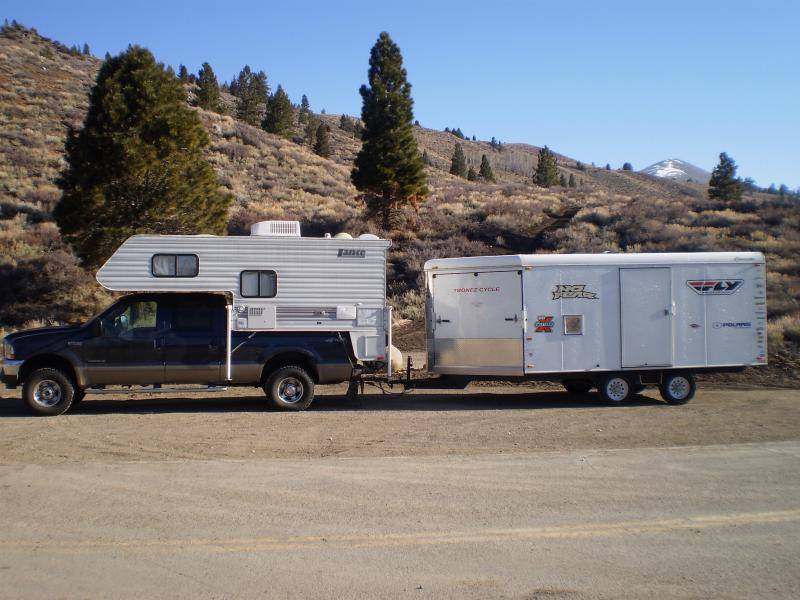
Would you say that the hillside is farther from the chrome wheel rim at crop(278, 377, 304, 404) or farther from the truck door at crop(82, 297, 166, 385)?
the truck door at crop(82, 297, 166, 385)

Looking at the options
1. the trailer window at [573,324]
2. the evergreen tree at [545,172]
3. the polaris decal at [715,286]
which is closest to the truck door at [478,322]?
the trailer window at [573,324]

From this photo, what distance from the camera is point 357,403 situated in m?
13.6

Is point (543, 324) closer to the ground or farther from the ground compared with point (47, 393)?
farther from the ground

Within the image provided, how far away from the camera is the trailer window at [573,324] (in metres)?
12.8

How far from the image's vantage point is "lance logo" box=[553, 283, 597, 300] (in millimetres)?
12836

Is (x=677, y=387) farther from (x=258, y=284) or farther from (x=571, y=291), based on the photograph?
(x=258, y=284)

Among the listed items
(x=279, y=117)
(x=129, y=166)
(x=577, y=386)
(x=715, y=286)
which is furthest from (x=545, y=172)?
(x=715, y=286)

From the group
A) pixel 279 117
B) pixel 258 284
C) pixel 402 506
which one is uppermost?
pixel 279 117

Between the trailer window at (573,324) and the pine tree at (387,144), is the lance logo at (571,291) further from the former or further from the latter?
the pine tree at (387,144)

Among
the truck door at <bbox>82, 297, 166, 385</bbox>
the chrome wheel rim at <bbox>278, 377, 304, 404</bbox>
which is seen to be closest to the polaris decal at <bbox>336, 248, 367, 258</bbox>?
the chrome wheel rim at <bbox>278, 377, 304, 404</bbox>

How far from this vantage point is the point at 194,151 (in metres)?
22.9

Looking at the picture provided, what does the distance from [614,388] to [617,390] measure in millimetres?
66

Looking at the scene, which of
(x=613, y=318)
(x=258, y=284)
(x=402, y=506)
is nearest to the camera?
(x=402, y=506)

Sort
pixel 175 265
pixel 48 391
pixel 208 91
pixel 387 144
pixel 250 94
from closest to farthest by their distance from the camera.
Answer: pixel 48 391, pixel 175 265, pixel 387 144, pixel 208 91, pixel 250 94
